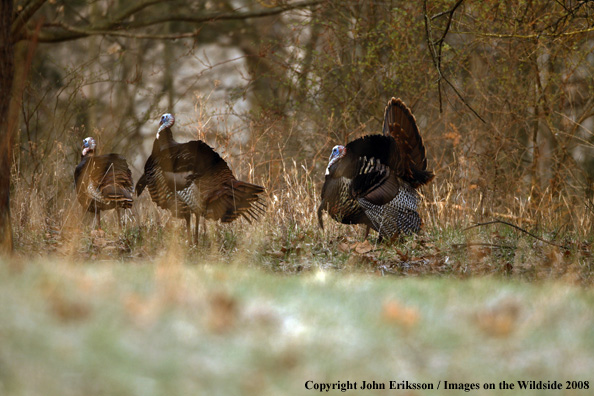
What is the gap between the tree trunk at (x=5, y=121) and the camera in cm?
534

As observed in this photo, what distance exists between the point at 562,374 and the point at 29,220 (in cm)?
768

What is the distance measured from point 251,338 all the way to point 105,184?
7.02 m

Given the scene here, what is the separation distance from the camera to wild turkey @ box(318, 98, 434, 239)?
315 inches

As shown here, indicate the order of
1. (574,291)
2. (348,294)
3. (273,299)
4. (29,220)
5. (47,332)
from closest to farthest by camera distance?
(47,332), (273,299), (348,294), (574,291), (29,220)

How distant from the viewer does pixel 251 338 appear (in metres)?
2.77

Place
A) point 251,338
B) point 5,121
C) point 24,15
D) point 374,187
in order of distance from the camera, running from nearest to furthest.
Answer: point 251,338 → point 5,121 → point 374,187 → point 24,15

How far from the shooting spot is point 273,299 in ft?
10.9

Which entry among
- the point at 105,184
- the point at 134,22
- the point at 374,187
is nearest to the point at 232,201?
the point at 374,187

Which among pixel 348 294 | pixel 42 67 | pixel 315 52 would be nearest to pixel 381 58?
pixel 315 52

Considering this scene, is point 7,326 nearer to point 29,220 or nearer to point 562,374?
point 562,374

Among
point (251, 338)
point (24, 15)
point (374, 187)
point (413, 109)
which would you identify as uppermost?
point (24, 15)

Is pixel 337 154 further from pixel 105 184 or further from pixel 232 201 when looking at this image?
pixel 105 184

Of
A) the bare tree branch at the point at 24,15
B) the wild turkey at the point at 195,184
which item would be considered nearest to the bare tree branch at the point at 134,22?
the bare tree branch at the point at 24,15

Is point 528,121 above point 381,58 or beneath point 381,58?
beneath
